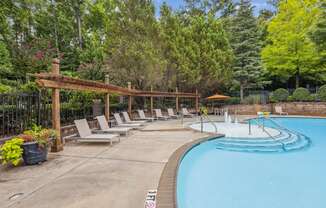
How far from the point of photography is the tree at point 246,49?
75.3 ft

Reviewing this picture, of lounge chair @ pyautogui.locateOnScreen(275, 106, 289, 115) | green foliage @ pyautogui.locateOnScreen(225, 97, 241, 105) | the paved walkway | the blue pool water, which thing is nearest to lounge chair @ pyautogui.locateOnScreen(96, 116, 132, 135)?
the paved walkway

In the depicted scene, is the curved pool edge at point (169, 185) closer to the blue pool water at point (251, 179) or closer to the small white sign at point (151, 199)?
the small white sign at point (151, 199)

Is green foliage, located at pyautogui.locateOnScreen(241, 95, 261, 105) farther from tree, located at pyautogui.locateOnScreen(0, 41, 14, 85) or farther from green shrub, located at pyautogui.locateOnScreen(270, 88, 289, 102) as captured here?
tree, located at pyautogui.locateOnScreen(0, 41, 14, 85)

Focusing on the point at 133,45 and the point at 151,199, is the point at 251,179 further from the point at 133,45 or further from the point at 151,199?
the point at 133,45

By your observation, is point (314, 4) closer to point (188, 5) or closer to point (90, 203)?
point (188, 5)

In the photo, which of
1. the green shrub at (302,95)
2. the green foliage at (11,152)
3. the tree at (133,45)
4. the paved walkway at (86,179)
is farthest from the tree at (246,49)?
the green foliage at (11,152)

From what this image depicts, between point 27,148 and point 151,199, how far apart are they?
352 centimetres

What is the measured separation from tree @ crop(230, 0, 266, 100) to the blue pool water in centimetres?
1632

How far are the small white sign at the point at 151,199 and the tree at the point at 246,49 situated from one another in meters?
21.4

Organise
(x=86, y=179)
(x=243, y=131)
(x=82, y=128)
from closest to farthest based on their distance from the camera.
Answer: (x=86, y=179), (x=82, y=128), (x=243, y=131)

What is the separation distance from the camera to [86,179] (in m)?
4.23

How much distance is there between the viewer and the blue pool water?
13.6 ft

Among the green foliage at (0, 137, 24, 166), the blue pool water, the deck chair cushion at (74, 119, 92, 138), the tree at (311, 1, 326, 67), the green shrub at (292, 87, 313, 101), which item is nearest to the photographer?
the blue pool water

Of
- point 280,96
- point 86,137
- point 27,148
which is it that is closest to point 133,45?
point 86,137
